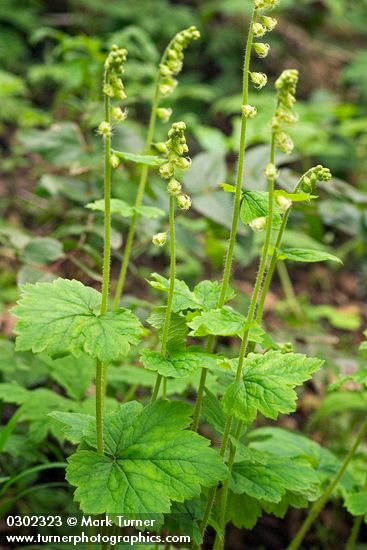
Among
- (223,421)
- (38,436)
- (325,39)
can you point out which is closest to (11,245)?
(38,436)

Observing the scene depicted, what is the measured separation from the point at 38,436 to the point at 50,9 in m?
5.63

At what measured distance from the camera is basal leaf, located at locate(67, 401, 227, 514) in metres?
1.29

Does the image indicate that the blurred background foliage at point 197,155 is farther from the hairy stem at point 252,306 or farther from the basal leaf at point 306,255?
the basal leaf at point 306,255

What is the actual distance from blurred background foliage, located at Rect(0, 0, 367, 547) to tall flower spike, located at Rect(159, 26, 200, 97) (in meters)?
0.71

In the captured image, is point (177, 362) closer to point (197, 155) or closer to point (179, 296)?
point (179, 296)

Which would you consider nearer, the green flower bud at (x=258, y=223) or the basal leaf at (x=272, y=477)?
the green flower bud at (x=258, y=223)

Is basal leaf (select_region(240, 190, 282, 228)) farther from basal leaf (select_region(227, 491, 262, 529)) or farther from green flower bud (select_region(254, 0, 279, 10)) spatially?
basal leaf (select_region(227, 491, 262, 529))

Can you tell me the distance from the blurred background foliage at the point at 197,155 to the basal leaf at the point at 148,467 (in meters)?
0.66

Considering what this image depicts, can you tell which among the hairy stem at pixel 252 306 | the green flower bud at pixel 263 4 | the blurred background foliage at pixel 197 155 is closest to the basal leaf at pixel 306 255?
the hairy stem at pixel 252 306

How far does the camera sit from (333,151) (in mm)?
4590

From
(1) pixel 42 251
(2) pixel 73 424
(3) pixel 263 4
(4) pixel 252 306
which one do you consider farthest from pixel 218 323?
(1) pixel 42 251

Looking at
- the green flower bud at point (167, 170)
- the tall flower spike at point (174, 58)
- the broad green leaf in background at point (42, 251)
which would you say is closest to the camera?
the green flower bud at point (167, 170)

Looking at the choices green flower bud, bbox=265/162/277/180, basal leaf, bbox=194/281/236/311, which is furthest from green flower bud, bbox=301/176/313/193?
basal leaf, bbox=194/281/236/311

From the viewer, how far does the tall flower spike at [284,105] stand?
4.08ft
